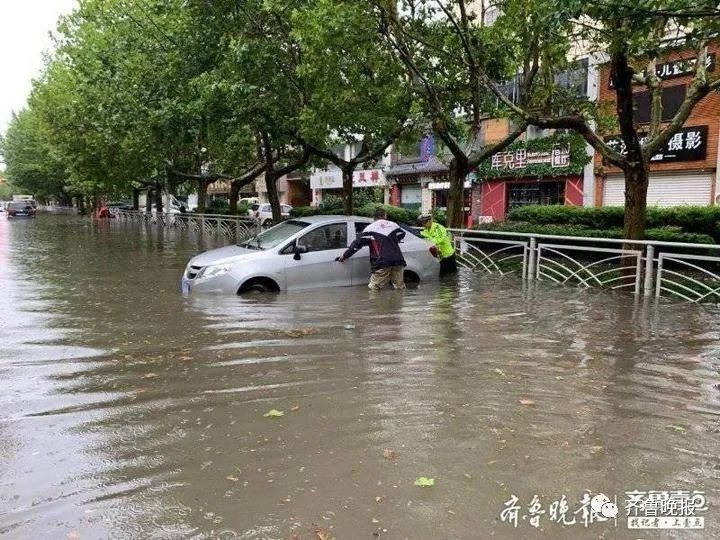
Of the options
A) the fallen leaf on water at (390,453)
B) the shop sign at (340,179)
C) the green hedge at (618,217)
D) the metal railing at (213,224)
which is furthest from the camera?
the shop sign at (340,179)

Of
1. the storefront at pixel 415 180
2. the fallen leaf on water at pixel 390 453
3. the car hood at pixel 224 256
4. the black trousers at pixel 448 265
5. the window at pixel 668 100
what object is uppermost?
the window at pixel 668 100

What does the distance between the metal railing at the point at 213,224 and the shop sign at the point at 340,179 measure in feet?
30.0

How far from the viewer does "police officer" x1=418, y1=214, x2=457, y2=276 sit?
10.9 metres

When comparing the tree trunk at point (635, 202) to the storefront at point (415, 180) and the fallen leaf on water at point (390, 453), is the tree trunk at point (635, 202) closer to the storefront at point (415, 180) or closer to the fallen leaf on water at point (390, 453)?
the fallen leaf on water at point (390, 453)

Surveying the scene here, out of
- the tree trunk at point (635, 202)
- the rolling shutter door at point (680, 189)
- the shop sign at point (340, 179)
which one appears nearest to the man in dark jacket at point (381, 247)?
the tree trunk at point (635, 202)

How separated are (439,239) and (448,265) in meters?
0.72

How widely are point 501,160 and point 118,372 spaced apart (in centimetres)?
2322

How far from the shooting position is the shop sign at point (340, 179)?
3531cm

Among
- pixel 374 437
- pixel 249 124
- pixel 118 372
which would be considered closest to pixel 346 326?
pixel 118 372

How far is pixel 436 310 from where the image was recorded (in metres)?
8.36

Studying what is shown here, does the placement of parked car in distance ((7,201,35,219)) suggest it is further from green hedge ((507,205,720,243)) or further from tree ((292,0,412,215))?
green hedge ((507,205,720,243))

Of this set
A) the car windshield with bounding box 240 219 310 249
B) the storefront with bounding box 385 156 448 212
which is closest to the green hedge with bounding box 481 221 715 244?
the car windshield with bounding box 240 219 310 249

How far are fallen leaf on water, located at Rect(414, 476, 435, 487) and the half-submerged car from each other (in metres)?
5.93

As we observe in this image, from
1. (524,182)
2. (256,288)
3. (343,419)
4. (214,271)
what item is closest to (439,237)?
(256,288)
